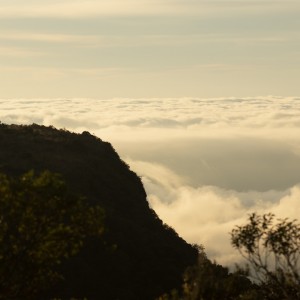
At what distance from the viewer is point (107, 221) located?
321 ft

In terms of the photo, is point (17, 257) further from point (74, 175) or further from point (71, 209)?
point (74, 175)

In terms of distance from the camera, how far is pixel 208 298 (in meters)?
42.8

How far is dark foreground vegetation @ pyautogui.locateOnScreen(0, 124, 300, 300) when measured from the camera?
120 feet

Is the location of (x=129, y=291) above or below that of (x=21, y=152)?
below

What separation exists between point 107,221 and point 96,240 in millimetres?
6405

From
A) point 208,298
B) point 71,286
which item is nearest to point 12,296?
point 208,298

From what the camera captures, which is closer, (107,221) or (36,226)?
(36,226)

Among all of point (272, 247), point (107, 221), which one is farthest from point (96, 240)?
point (272, 247)

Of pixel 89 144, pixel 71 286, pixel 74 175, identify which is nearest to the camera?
pixel 71 286

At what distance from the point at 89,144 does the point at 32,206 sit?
302 feet

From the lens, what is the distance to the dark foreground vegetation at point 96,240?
36625mm

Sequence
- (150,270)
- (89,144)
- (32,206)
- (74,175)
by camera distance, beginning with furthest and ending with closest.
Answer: (89,144) → (74,175) → (150,270) → (32,206)

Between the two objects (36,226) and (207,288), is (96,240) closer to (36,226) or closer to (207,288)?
(207,288)

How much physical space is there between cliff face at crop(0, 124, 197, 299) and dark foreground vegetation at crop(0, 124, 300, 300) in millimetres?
181
